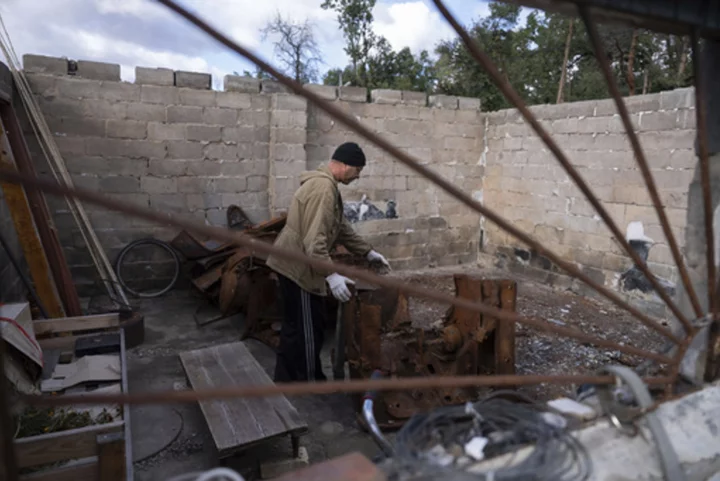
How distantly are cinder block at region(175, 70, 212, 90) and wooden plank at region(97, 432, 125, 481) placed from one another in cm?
456

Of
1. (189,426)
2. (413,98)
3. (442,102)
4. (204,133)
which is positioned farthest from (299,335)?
(442,102)

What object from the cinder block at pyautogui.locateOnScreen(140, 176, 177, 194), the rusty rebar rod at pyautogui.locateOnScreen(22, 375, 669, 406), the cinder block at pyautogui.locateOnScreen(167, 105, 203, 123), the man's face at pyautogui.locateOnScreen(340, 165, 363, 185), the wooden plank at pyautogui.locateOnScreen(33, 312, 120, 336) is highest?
the cinder block at pyautogui.locateOnScreen(167, 105, 203, 123)

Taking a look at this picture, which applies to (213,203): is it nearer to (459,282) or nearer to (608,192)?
(459,282)

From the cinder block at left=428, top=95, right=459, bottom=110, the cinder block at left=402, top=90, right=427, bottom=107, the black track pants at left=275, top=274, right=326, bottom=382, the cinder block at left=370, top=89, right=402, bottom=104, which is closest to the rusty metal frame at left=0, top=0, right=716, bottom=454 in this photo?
the black track pants at left=275, top=274, right=326, bottom=382

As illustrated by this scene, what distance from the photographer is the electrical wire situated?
1.09 m

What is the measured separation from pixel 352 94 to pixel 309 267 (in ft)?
12.7

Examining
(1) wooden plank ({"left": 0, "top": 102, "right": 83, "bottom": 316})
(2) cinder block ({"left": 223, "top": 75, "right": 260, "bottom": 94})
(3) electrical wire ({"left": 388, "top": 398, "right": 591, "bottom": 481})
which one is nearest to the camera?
(3) electrical wire ({"left": 388, "top": 398, "right": 591, "bottom": 481})

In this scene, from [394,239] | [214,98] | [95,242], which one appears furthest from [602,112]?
[95,242]

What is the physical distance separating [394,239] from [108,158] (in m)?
3.74

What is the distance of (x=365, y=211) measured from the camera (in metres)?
6.92

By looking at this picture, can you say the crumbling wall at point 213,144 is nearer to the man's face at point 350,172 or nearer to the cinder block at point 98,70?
the cinder block at point 98,70

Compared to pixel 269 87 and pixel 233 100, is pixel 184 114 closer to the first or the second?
pixel 233 100

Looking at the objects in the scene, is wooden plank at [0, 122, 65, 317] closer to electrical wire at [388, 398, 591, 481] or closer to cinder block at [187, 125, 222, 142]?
cinder block at [187, 125, 222, 142]

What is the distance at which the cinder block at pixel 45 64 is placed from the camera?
5055mm
